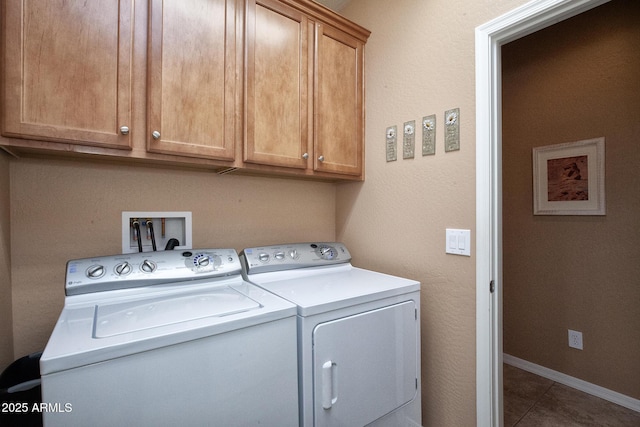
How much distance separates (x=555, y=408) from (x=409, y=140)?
6.79 feet

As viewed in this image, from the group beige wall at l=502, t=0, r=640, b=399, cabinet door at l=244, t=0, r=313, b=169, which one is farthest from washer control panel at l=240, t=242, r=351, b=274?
beige wall at l=502, t=0, r=640, b=399

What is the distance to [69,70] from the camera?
1.06m

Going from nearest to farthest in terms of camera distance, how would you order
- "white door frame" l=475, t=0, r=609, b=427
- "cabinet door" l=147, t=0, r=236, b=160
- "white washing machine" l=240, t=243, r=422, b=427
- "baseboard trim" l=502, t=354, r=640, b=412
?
"white washing machine" l=240, t=243, r=422, b=427
"cabinet door" l=147, t=0, r=236, b=160
"white door frame" l=475, t=0, r=609, b=427
"baseboard trim" l=502, t=354, r=640, b=412

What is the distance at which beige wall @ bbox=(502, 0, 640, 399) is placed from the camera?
2.00 m

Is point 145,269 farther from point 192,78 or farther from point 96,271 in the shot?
point 192,78

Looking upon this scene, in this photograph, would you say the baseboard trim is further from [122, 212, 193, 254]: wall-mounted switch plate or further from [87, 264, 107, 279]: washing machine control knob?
[87, 264, 107, 279]: washing machine control knob

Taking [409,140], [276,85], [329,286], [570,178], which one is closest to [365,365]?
[329,286]

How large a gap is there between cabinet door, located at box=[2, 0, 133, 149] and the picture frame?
2.88 m

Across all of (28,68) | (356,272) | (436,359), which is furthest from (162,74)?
(436,359)

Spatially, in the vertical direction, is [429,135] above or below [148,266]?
above

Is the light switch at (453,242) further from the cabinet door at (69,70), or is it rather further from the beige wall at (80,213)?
the cabinet door at (69,70)

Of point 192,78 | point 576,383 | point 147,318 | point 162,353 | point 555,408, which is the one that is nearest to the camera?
point 162,353

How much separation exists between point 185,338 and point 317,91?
1.39m

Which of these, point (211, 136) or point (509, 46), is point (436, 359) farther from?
point (509, 46)
